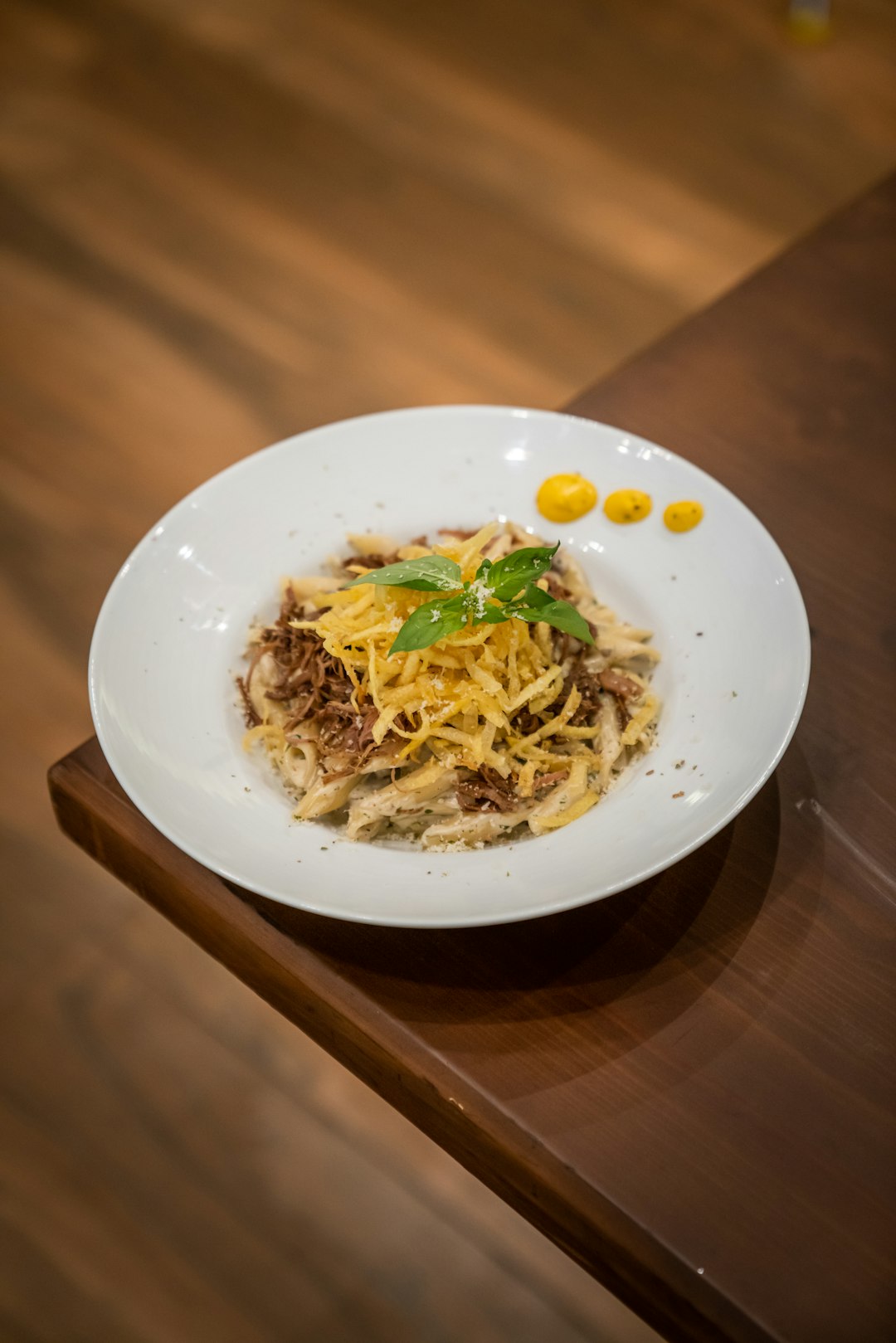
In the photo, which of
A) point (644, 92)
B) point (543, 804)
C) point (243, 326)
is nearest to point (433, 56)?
point (644, 92)

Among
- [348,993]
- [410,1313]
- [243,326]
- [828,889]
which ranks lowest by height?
[410,1313]

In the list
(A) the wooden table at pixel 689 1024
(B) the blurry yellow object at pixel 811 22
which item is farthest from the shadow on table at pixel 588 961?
(B) the blurry yellow object at pixel 811 22

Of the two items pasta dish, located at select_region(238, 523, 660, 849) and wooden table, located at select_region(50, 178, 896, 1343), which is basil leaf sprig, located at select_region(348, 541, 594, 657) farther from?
wooden table, located at select_region(50, 178, 896, 1343)

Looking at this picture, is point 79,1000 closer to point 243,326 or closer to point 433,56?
point 243,326

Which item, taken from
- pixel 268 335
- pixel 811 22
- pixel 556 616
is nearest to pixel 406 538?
pixel 556 616

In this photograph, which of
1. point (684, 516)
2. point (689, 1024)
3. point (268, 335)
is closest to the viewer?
point (689, 1024)

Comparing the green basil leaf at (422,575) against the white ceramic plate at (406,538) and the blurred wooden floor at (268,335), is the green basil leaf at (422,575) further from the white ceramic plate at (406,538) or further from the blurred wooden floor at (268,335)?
the blurred wooden floor at (268,335)

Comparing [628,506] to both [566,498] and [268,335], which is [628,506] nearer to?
[566,498]
